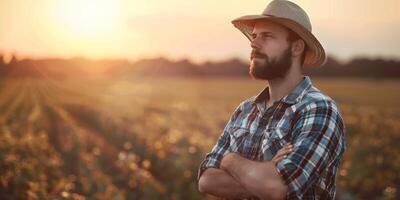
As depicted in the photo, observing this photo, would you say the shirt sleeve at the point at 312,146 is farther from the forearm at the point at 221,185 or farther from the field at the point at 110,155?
the field at the point at 110,155

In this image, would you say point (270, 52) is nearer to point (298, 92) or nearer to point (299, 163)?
point (298, 92)

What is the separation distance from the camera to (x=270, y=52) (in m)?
4.15

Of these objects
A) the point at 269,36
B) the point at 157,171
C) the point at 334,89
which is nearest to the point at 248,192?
the point at 269,36

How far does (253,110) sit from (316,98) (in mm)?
530

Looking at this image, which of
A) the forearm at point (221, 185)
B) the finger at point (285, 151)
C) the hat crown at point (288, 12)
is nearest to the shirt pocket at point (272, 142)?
the finger at point (285, 151)

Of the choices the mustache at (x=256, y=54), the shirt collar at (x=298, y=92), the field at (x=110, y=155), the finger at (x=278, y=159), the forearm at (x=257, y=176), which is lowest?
the field at (x=110, y=155)

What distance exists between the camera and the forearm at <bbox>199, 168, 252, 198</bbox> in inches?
158

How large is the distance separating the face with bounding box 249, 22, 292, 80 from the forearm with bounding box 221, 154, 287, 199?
573 millimetres

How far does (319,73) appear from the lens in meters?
51.0

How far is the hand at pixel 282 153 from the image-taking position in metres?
3.73

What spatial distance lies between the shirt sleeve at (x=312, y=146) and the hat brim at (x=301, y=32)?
21.2 inches

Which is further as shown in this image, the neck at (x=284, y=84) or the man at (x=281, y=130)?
the neck at (x=284, y=84)

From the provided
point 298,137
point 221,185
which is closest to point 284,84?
point 298,137

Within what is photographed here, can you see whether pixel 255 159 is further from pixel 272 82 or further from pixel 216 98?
pixel 216 98
